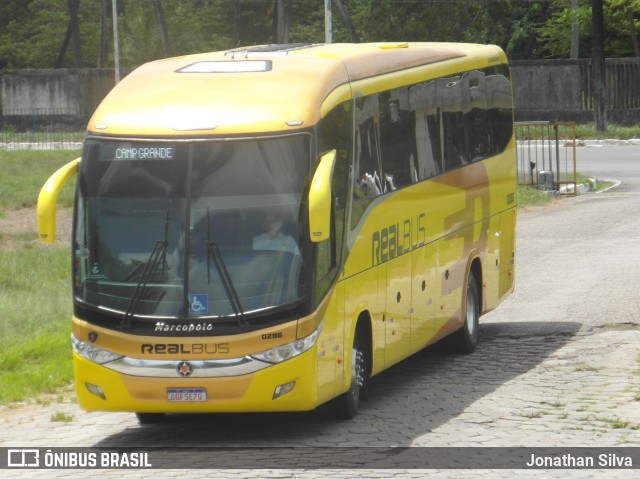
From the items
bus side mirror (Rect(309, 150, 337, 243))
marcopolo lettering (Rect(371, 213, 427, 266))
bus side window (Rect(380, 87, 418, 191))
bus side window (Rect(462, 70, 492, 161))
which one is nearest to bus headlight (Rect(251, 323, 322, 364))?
bus side mirror (Rect(309, 150, 337, 243))

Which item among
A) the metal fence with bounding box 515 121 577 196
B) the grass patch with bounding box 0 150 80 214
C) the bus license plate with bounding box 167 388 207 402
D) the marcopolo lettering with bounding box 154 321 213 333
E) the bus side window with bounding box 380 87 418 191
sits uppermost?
the bus side window with bounding box 380 87 418 191

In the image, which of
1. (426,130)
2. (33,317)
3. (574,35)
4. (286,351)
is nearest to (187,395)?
(286,351)

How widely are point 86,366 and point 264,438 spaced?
1.59m

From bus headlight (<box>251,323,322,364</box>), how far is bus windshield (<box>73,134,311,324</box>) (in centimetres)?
34

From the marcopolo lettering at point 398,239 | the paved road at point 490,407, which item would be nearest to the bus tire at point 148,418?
the paved road at point 490,407

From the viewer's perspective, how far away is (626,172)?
39562mm

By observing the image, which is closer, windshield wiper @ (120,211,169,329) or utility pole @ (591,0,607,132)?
windshield wiper @ (120,211,169,329)

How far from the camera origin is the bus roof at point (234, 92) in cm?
1198

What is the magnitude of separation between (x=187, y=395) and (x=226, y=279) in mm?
969

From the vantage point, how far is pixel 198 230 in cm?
1166

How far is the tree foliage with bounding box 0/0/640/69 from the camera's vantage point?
215 feet

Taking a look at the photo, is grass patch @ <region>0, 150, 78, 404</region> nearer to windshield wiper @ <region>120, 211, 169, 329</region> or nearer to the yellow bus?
the yellow bus

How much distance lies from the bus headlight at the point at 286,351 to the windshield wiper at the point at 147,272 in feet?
3.40

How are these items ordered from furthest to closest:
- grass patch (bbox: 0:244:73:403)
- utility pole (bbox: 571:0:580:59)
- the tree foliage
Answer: utility pole (bbox: 571:0:580:59) → the tree foliage → grass patch (bbox: 0:244:73:403)
